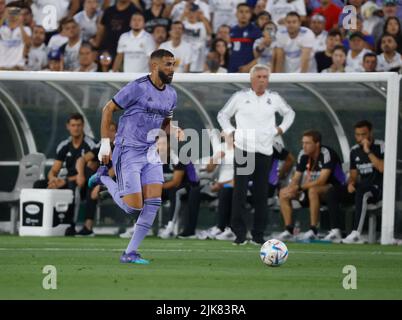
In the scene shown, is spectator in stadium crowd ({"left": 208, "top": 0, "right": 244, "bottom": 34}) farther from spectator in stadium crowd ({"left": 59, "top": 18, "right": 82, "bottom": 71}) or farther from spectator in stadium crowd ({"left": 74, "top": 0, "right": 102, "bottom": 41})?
spectator in stadium crowd ({"left": 59, "top": 18, "right": 82, "bottom": 71})

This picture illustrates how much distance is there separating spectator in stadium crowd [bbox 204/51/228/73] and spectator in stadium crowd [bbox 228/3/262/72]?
23cm

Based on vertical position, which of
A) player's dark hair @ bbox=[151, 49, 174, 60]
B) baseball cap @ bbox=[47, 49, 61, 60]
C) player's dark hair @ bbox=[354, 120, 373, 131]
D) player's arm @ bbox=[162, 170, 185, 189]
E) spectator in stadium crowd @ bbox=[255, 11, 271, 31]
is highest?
spectator in stadium crowd @ bbox=[255, 11, 271, 31]

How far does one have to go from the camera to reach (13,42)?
20.0 meters

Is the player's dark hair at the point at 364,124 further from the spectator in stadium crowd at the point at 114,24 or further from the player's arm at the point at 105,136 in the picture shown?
the player's arm at the point at 105,136

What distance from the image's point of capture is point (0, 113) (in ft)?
61.7

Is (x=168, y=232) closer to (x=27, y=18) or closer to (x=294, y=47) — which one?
(x=294, y=47)

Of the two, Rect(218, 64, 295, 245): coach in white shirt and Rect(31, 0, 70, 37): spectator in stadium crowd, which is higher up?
Rect(31, 0, 70, 37): spectator in stadium crowd

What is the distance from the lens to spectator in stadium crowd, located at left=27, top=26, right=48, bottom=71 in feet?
66.1

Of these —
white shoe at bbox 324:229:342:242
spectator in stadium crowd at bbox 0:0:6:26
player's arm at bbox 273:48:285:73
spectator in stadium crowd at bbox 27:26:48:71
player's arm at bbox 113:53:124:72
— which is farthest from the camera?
Result: spectator in stadium crowd at bbox 0:0:6:26

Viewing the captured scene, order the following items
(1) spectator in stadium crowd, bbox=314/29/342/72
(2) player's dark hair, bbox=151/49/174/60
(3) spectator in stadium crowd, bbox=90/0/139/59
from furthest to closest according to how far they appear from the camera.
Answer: (3) spectator in stadium crowd, bbox=90/0/139/59 < (1) spectator in stadium crowd, bbox=314/29/342/72 < (2) player's dark hair, bbox=151/49/174/60

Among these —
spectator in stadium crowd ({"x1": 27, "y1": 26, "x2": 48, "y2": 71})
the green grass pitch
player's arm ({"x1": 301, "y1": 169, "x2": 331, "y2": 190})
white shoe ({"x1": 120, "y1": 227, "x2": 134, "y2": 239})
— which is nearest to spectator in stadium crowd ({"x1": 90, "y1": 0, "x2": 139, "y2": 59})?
spectator in stadium crowd ({"x1": 27, "y1": 26, "x2": 48, "y2": 71})

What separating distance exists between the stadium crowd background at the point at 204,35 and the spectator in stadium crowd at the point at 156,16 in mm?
18
